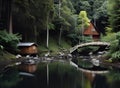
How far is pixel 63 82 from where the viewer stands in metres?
27.3

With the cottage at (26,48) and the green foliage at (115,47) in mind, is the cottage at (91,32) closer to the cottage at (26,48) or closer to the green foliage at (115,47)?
the cottage at (26,48)

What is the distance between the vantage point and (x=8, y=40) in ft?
155

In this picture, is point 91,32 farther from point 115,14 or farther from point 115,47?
point 115,47

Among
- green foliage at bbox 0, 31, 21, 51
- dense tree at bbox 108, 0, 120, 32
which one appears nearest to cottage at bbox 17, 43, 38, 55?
green foliage at bbox 0, 31, 21, 51

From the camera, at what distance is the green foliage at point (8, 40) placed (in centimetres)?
4707

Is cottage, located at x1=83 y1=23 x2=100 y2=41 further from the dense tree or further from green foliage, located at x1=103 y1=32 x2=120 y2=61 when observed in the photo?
green foliage, located at x1=103 y1=32 x2=120 y2=61

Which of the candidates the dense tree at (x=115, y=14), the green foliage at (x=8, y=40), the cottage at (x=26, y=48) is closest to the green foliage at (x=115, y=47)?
the dense tree at (x=115, y=14)

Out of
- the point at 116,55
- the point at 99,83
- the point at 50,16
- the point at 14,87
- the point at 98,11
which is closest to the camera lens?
the point at 14,87

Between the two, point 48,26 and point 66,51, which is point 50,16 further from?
point 66,51

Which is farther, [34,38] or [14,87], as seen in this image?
[34,38]

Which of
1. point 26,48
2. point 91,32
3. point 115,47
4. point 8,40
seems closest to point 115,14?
point 115,47

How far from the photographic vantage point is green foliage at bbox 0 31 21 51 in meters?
47.1

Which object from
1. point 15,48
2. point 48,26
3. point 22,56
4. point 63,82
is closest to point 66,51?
point 48,26

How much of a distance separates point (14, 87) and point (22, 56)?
30182mm
